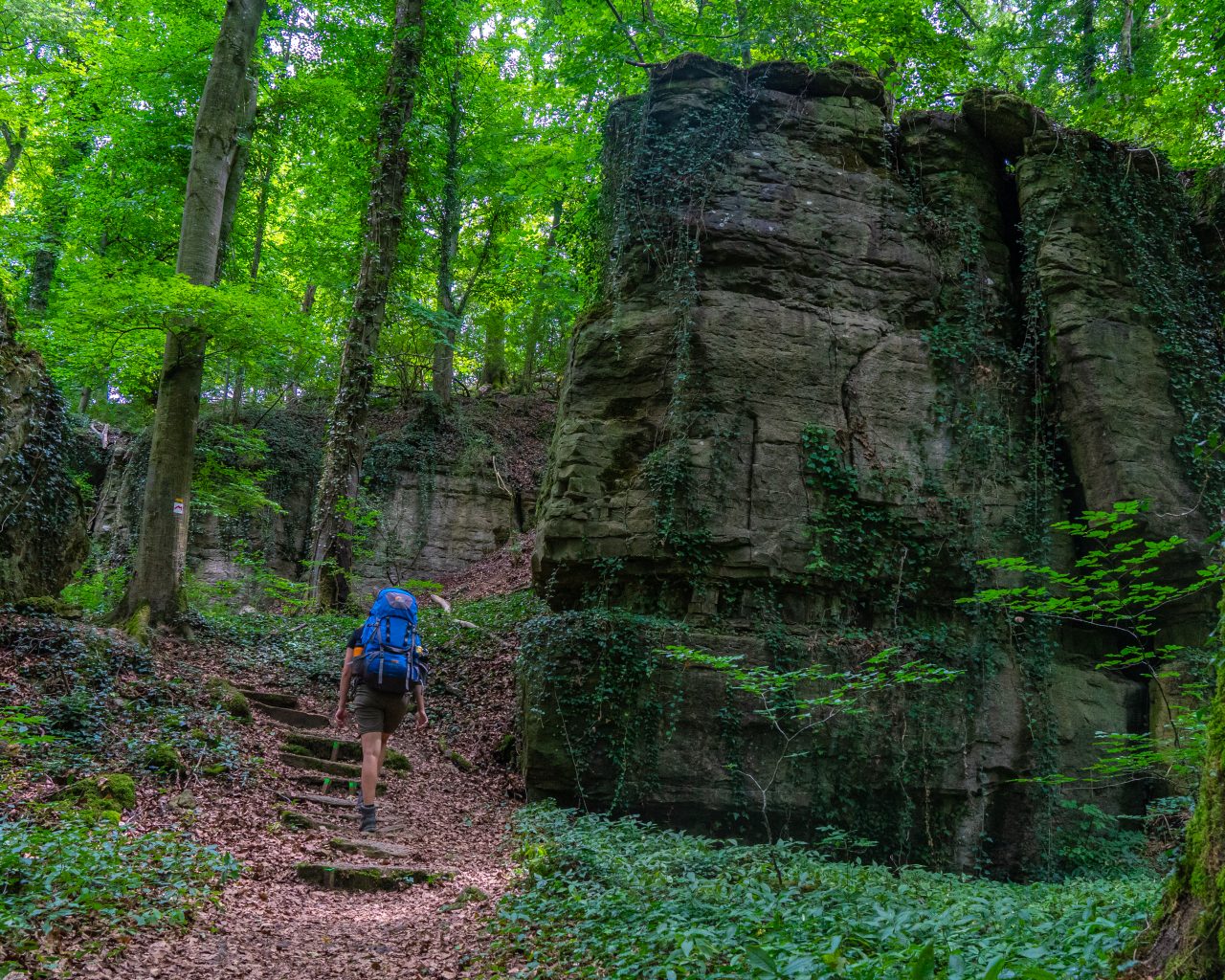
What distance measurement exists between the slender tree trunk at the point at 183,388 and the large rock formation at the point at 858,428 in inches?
181

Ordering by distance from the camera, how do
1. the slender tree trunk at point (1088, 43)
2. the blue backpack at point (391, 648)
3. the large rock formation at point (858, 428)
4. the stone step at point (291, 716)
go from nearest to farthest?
the blue backpack at point (391, 648), the large rock formation at point (858, 428), the stone step at point (291, 716), the slender tree trunk at point (1088, 43)

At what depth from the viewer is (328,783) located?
7.55 metres

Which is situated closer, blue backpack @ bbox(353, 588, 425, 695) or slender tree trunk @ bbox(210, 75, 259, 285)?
blue backpack @ bbox(353, 588, 425, 695)

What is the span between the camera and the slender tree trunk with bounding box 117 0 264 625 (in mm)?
9453

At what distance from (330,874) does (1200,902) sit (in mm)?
4979

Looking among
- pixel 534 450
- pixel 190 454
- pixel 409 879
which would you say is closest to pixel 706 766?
pixel 409 879

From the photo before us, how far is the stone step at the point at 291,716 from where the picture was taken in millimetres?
8930

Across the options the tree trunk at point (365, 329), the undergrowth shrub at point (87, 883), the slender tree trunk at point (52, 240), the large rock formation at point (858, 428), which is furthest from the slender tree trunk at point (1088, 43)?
the slender tree trunk at point (52, 240)

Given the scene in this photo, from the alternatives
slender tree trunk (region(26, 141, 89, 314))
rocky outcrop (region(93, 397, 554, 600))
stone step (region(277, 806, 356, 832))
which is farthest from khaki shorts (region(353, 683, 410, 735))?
slender tree trunk (region(26, 141, 89, 314))

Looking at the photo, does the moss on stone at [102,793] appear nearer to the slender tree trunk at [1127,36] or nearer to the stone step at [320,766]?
the stone step at [320,766]

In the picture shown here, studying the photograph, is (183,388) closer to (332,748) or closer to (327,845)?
(332,748)

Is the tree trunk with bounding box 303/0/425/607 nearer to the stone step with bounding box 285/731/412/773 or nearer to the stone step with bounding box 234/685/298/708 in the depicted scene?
the stone step with bounding box 234/685/298/708

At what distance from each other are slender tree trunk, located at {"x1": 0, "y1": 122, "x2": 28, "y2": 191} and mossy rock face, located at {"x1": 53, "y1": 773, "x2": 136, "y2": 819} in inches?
747

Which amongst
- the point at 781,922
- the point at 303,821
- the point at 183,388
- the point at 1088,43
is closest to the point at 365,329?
the point at 183,388
